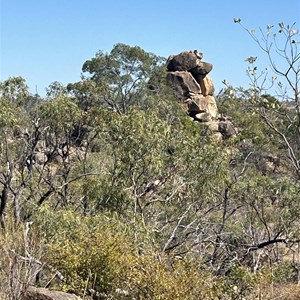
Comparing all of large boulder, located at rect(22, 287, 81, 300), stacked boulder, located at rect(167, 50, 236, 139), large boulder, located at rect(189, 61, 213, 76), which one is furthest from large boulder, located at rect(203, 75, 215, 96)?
large boulder, located at rect(22, 287, 81, 300)

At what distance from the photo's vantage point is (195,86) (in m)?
28.9

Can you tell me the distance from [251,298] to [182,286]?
142 centimetres

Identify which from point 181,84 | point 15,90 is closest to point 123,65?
point 181,84

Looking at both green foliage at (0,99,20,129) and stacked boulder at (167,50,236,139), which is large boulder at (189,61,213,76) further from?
green foliage at (0,99,20,129)

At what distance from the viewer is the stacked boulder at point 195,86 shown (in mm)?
27578

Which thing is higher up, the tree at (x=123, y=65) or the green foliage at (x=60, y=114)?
the tree at (x=123, y=65)

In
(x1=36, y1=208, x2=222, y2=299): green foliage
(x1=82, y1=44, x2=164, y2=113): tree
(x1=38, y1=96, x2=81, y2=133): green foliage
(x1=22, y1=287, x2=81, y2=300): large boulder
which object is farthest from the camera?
(x1=82, y1=44, x2=164, y2=113): tree

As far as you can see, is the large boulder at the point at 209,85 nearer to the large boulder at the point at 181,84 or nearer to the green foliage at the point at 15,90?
the large boulder at the point at 181,84

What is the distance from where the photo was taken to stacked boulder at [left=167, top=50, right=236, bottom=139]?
90.5 feet

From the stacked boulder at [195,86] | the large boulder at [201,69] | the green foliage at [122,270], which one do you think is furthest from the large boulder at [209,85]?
the green foliage at [122,270]

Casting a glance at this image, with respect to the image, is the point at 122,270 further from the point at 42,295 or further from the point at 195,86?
the point at 195,86

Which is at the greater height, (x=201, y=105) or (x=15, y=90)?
(x=201, y=105)

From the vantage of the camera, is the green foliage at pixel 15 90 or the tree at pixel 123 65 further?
the tree at pixel 123 65

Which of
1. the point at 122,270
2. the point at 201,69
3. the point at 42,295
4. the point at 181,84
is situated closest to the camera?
the point at 42,295
